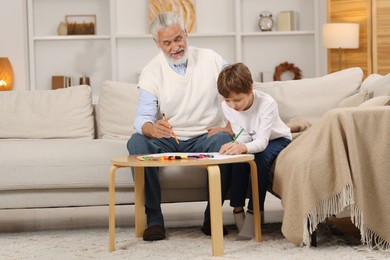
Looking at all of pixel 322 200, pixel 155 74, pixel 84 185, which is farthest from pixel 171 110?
pixel 322 200

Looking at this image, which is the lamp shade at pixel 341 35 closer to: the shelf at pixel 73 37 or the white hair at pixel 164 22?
the shelf at pixel 73 37

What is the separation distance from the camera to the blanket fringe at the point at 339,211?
2.84m

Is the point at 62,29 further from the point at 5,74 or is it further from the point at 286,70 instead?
the point at 286,70

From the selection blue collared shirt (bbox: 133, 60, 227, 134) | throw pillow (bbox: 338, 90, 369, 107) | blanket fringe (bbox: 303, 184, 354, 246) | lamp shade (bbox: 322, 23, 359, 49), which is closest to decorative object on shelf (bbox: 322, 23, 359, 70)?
lamp shade (bbox: 322, 23, 359, 49)

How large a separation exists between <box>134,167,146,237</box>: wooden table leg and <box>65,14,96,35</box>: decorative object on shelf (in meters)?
4.11

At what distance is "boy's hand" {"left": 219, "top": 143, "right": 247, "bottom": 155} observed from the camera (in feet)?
10.1

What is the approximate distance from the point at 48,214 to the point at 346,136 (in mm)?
2090

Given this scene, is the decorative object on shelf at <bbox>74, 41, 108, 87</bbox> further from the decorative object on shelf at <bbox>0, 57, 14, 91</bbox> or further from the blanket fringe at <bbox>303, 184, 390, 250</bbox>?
the blanket fringe at <bbox>303, 184, 390, 250</bbox>

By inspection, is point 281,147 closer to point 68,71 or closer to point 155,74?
point 155,74

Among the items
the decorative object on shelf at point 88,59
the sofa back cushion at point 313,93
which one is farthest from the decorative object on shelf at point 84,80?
the sofa back cushion at point 313,93

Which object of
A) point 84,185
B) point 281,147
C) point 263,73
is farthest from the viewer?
point 263,73

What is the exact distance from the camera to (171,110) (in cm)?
358

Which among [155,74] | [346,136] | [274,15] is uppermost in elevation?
[274,15]

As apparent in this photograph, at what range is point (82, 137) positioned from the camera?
4289 mm
